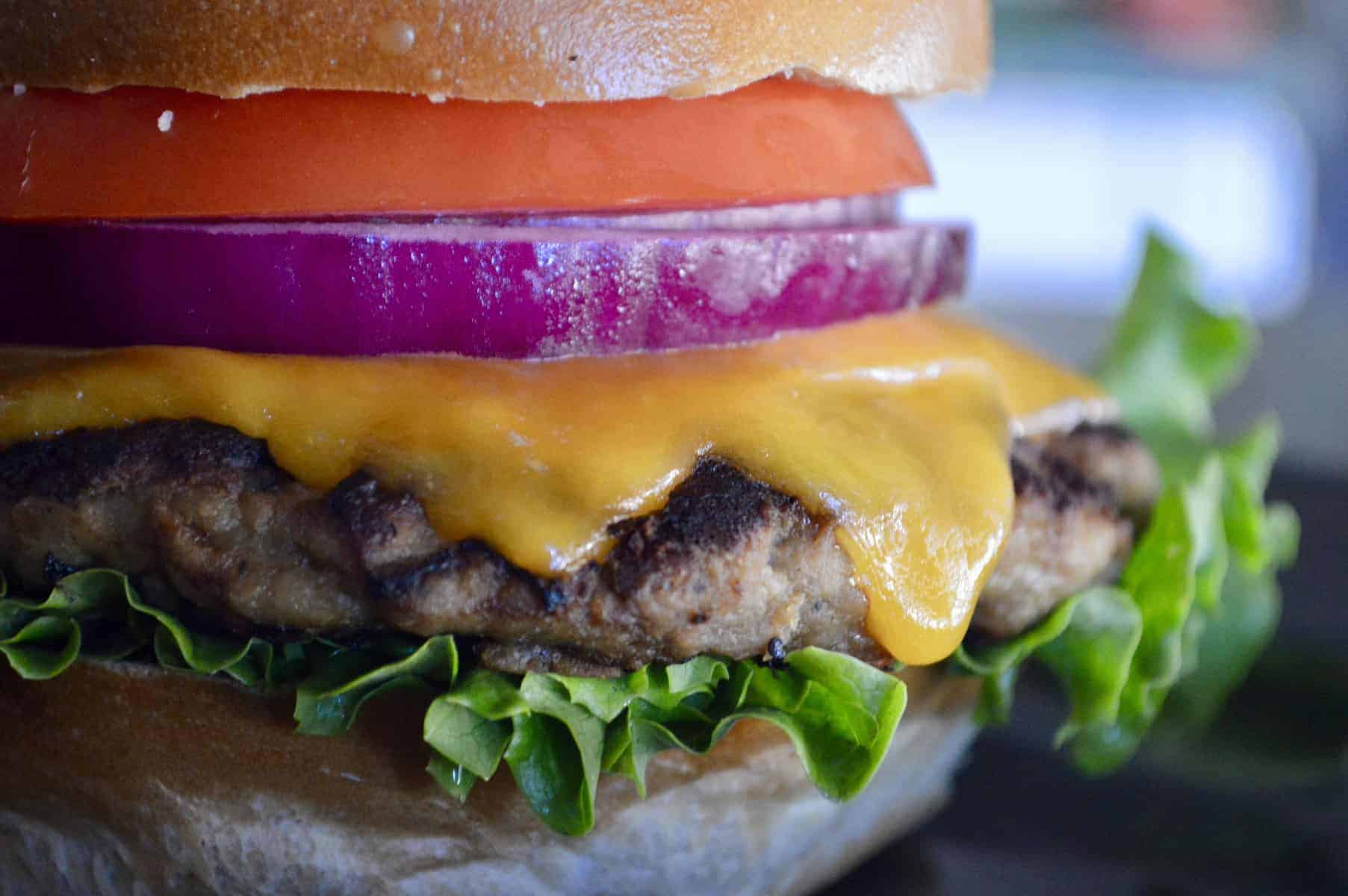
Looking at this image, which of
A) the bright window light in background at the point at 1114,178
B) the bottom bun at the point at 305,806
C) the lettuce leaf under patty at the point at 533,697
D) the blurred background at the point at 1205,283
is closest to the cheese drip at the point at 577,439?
the lettuce leaf under patty at the point at 533,697

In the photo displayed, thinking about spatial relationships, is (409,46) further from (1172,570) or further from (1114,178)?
(1114,178)

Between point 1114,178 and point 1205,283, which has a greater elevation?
point 1205,283

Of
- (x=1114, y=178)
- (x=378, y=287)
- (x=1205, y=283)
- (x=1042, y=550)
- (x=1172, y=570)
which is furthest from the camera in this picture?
(x=1114, y=178)

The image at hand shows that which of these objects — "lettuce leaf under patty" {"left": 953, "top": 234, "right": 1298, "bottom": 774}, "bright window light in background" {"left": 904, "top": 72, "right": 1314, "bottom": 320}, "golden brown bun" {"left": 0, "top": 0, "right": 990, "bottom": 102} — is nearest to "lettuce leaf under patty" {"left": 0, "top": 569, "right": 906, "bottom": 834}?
"lettuce leaf under patty" {"left": 953, "top": 234, "right": 1298, "bottom": 774}

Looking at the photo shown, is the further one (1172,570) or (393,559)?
(1172,570)

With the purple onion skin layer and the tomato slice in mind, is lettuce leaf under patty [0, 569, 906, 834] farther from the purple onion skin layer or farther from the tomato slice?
the tomato slice

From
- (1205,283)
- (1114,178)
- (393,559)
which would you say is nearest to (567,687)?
(393,559)

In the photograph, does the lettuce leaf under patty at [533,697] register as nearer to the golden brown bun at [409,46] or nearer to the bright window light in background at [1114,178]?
the golden brown bun at [409,46]
